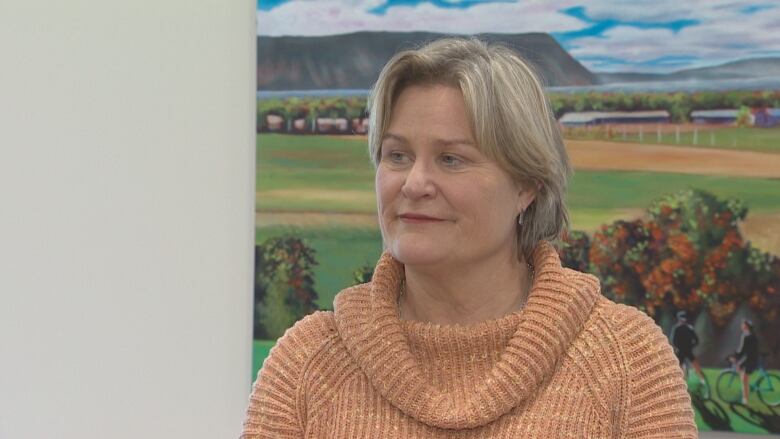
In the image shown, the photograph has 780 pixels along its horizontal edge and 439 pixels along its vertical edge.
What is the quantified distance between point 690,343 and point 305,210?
895mm

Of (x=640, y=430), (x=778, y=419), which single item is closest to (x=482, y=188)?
(x=640, y=430)

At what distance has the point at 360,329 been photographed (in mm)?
1572

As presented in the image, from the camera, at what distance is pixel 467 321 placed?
5.20ft

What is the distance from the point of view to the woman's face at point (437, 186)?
1.48 metres

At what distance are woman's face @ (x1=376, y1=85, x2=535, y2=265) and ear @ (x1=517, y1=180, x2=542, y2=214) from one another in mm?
60

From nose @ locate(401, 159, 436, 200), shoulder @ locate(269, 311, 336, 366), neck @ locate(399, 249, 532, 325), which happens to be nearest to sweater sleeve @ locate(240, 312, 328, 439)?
shoulder @ locate(269, 311, 336, 366)

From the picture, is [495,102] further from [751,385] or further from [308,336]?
[751,385]

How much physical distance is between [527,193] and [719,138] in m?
0.71

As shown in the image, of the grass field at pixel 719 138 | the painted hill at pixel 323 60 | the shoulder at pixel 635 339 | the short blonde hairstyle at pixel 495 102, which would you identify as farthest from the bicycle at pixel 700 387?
the painted hill at pixel 323 60

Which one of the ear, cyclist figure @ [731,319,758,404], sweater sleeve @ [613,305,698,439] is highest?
the ear

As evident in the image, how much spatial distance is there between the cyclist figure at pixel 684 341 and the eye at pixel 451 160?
870 mm

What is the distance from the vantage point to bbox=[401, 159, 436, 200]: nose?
147cm

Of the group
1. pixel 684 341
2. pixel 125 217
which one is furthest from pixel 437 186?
pixel 125 217

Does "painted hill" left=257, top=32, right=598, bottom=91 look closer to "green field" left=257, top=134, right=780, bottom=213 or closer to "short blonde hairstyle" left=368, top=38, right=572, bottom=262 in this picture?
"green field" left=257, top=134, right=780, bottom=213
